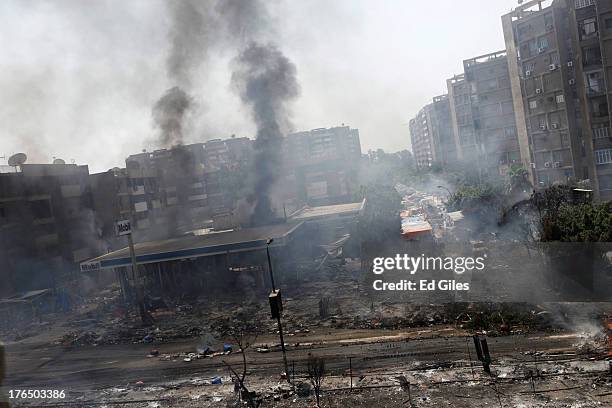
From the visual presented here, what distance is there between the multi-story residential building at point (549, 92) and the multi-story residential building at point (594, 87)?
2.87 meters

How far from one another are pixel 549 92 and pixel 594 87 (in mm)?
6554

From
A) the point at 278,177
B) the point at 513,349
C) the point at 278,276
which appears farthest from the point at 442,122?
the point at 513,349

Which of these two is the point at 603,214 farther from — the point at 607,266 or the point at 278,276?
the point at 278,276

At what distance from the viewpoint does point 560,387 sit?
980cm

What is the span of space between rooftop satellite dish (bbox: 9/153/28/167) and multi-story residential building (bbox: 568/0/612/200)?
36.3 m

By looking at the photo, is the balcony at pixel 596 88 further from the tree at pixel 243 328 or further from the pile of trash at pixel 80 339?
the pile of trash at pixel 80 339

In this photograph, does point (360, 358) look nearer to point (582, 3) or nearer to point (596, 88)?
point (596, 88)

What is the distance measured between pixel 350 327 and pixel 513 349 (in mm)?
5323

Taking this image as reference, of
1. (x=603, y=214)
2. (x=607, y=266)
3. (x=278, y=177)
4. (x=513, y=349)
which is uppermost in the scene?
(x=278, y=177)

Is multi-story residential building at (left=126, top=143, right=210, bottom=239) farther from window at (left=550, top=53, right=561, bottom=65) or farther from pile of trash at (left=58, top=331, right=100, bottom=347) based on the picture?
window at (left=550, top=53, right=561, bottom=65)

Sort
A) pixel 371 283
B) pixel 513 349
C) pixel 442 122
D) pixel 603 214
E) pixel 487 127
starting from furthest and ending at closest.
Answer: pixel 442 122, pixel 487 127, pixel 371 283, pixel 603 214, pixel 513 349

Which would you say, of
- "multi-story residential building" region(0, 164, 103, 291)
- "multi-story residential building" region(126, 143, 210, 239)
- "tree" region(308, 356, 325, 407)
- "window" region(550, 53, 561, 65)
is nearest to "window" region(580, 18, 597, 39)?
"window" region(550, 53, 561, 65)

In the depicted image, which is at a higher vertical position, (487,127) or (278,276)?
(487,127)

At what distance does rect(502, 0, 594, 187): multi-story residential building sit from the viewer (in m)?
33.7
